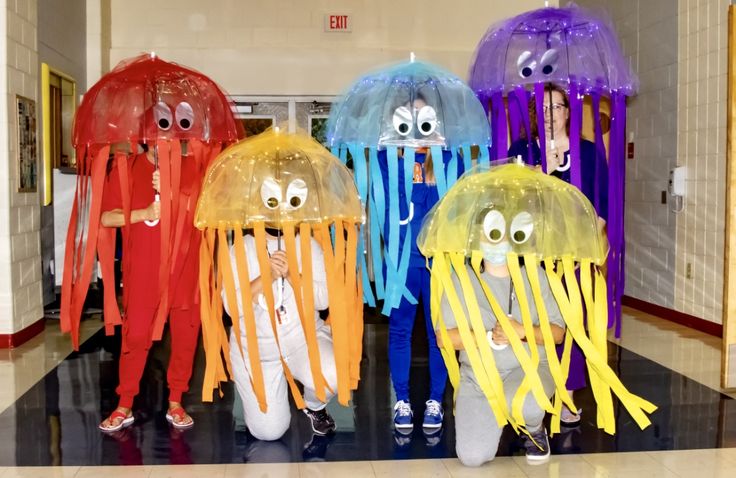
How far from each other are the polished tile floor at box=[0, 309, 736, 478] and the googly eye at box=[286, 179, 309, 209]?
937 millimetres

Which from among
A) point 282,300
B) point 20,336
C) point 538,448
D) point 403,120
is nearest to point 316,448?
point 282,300

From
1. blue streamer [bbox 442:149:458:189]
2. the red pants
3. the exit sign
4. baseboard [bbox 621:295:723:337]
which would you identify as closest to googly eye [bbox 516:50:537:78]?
blue streamer [bbox 442:149:458:189]

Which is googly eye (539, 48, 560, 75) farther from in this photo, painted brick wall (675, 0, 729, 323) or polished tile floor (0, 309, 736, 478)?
Result: painted brick wall (675, 0, 729, 323)

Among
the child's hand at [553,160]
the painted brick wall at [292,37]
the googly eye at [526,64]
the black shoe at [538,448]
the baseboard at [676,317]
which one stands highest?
the painted brick wall at [292,37]

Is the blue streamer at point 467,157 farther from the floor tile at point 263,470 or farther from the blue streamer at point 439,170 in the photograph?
the floor tile at point 263,470

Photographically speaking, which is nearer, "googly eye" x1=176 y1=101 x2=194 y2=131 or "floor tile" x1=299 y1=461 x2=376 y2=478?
"floor tile" x1=299 y1=461 x2=376 y2=478

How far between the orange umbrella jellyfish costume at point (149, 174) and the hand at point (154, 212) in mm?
30

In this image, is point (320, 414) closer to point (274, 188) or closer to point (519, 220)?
point (274, 188)

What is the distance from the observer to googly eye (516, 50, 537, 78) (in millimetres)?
3221

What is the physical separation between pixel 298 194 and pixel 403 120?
22.0 inches

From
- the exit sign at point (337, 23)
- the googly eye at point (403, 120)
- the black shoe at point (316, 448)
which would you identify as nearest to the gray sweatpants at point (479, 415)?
the black shoe at point (316, 448)

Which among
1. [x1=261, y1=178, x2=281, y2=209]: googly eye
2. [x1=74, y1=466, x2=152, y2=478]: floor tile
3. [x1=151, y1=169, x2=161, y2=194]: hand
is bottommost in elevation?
[x1=74, y1=466, x2=152, y2=478]: floor tile

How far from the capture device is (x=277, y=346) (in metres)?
3.08

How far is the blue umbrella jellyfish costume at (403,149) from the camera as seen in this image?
3.15m
